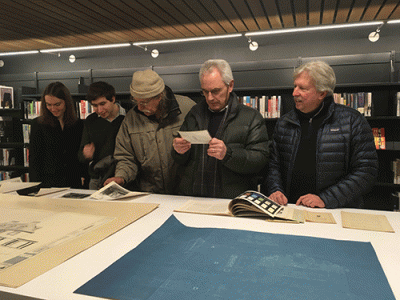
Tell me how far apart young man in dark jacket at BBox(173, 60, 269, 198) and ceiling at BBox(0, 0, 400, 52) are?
1.00 m

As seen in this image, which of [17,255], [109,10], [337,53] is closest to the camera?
[17,255]

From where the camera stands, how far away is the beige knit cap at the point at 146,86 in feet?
6.96

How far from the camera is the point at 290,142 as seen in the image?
76.9 inches

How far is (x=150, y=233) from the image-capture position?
1.21 meters

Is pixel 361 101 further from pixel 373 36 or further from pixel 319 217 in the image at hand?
pixel 319 217

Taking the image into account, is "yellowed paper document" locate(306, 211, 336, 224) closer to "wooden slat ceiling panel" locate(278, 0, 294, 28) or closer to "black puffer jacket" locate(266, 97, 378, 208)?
"black puffer jacket" locate(266, 97, 378, 208)

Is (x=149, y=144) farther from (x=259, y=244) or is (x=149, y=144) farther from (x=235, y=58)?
(x=235, y=58)

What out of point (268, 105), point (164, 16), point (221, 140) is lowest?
point (221, 140)

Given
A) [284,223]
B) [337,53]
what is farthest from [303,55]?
[284,223]

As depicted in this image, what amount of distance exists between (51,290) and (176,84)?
18.8ft

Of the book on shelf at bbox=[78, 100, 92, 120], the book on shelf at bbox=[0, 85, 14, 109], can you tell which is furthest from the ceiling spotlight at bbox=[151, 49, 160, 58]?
the book on shelf at bbox=[0, 85, 14, 109]

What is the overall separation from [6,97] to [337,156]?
670 cm

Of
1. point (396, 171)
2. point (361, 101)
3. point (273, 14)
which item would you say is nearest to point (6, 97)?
point (273, 14)

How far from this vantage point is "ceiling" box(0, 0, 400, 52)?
2672 mm
